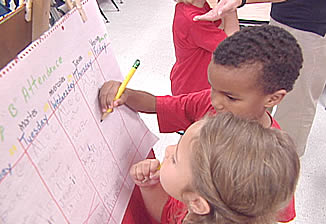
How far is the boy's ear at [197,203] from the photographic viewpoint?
580 millimetres

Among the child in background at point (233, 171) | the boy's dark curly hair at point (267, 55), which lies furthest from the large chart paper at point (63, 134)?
the boy's dark curly hair at point (267, 55)

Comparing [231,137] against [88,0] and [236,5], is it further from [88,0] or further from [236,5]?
[236,5]

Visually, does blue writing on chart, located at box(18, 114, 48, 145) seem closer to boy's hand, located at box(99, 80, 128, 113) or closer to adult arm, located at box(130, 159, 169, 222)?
boy's hand, located at box(99, 80, 128, 113)

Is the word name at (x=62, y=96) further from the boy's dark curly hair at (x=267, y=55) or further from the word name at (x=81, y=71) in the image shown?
the boy's dark curly hair at (x=267, y=55)

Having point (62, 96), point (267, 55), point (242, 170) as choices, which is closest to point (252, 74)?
point (267, 55)

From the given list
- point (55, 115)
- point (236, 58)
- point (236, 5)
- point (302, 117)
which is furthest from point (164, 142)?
point (55, 115)

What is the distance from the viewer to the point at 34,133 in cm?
53

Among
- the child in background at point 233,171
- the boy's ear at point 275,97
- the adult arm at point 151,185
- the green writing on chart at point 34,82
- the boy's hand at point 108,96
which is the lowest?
the adult arm at point 151,185

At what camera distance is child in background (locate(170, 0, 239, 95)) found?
1221 millimetres

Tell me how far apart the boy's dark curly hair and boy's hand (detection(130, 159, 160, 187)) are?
0.31 meters

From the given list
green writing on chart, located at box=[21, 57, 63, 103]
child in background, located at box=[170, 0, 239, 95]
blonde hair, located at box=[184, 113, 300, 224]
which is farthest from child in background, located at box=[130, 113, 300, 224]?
child in background, located at box=[170, 0, 239, 95]

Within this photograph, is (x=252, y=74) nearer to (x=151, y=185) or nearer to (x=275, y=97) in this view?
(x=275, y=97)

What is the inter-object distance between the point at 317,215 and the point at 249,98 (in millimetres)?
1027

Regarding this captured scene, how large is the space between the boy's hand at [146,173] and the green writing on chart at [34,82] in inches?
13.3
